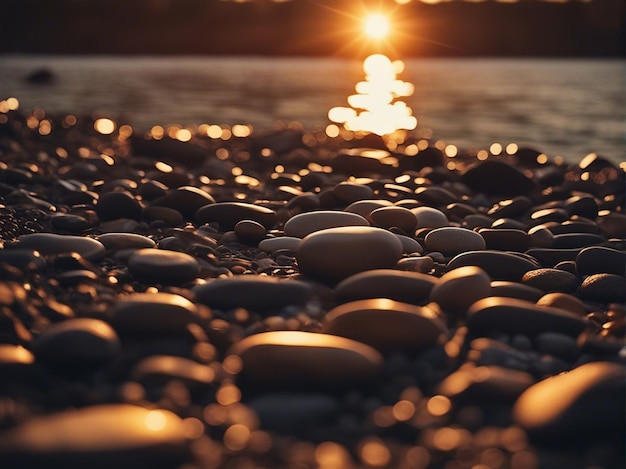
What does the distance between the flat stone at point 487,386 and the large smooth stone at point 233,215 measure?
2.23 meters

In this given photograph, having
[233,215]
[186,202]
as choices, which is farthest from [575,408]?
[186,202]

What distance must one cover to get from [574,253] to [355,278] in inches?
Answer: 63.9

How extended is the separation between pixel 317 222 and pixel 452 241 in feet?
2.33

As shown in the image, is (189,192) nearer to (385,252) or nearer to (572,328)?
(385,252)

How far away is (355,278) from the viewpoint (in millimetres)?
2928

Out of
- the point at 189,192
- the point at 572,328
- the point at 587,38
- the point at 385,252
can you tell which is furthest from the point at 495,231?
the point at 587,38

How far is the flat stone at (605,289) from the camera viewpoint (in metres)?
3.27

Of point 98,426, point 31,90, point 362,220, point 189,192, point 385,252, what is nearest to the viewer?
point 98,426

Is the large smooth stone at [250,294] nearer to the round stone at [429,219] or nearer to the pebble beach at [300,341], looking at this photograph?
the pebble beach at [300,341]

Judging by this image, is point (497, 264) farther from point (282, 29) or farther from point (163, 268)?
point (282, 29)

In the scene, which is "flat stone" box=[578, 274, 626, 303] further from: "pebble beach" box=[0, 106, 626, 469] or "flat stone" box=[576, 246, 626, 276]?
"flat stone" box=[576, 246, 626, 276]

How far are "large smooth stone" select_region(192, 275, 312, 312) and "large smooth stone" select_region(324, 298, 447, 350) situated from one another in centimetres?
33

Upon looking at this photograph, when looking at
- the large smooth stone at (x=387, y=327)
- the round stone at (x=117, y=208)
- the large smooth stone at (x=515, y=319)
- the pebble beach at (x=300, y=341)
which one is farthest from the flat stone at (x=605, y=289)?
the round stone at (x=117, y=208)

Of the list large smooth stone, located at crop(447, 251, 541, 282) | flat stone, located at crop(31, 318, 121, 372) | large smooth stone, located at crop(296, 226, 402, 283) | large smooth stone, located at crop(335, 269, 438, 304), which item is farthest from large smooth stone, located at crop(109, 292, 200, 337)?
large smooth stone, located at crop(447, 251, 541, 282)
